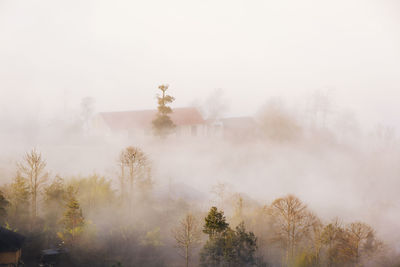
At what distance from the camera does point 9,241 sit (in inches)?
1385

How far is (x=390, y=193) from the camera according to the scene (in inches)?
3273

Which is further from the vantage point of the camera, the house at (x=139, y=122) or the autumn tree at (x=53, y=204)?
the house at (x=139, y=122)

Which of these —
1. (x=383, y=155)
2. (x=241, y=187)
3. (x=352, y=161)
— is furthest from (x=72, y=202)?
(x=383, y=155)

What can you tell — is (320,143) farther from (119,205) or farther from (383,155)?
(119,205)

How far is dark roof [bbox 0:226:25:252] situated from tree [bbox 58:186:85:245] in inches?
212

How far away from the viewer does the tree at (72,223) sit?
4047cm

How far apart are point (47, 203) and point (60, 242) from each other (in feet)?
18.3

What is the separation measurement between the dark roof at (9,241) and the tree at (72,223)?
539 centimetres

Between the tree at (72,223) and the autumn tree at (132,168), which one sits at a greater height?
the autumn tree at (132,168)

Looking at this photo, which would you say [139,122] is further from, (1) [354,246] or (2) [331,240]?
(1) [354,246]

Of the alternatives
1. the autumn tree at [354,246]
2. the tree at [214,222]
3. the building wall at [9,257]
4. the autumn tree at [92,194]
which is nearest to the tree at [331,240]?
the autumn tree at [354,246]

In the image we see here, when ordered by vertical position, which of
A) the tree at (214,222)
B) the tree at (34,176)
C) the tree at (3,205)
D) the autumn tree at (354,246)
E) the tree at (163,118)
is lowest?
the autumn tree at (354,246)

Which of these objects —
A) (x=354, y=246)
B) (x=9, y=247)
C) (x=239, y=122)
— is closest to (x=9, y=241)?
(x=9, y=247)

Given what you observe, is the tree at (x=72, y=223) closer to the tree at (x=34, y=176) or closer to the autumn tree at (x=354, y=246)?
the tree at (x=34, y=176)
